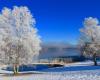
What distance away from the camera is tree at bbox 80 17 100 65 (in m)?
53.2

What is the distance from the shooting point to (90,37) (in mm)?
53219

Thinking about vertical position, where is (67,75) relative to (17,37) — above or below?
below

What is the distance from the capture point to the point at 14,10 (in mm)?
39000

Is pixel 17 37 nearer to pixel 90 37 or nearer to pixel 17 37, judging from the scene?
pixel 17 37

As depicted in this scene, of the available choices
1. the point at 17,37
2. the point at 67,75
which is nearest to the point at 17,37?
the point at 17,37

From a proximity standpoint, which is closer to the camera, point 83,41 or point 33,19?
point 33,19

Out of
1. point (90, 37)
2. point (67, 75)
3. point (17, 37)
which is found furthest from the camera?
point (90, 37)

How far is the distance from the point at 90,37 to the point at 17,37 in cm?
1871

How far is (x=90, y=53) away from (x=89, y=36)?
3306 mm

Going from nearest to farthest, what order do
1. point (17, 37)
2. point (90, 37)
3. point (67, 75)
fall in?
point (67, 75) → point (17, 37) → point (90, 37)

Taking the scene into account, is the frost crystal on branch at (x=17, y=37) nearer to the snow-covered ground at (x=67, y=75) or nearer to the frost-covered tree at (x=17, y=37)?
the frost-covered tree at (x=17, y=37)

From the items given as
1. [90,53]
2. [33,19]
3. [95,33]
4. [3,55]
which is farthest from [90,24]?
[3,55]

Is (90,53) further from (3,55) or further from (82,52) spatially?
(3,55)

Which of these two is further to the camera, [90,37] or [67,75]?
[90,37]
